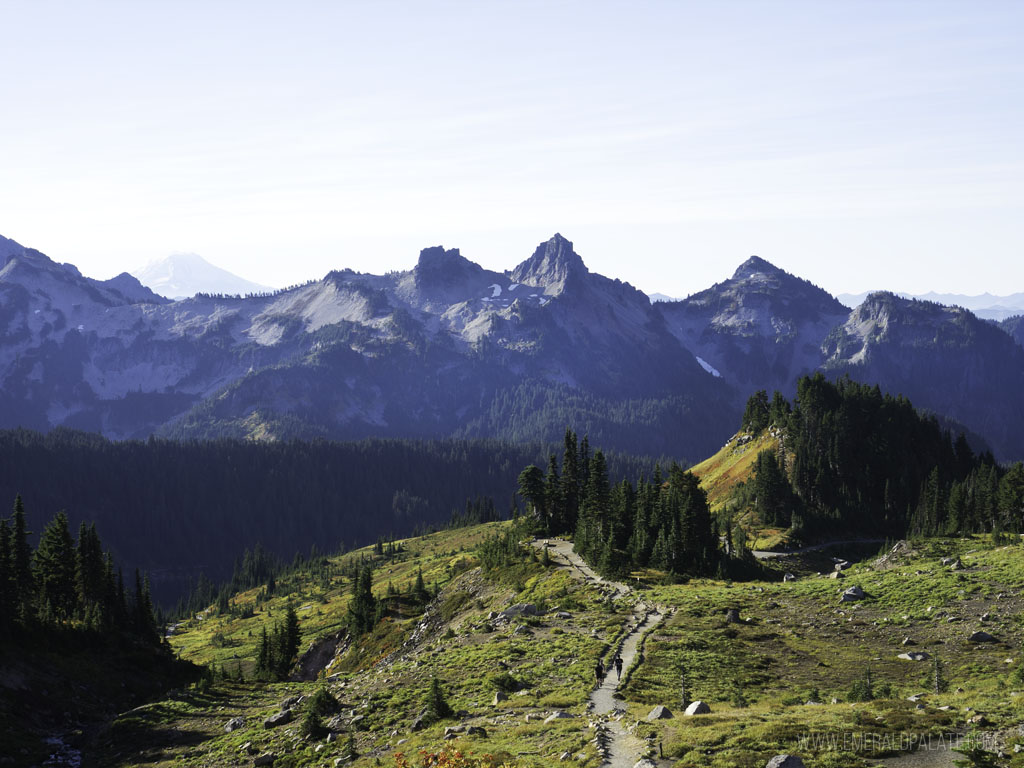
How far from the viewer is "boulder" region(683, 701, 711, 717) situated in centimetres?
3928

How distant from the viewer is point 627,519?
113m

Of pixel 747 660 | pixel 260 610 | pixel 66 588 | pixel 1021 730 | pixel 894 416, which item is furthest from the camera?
pixel 260 610

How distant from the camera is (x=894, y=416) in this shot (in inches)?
6550

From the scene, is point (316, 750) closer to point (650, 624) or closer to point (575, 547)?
point (650, 624)

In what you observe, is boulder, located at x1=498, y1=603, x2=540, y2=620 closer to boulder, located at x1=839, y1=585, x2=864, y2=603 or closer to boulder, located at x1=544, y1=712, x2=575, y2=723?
boulder, located at x1=839, y1=585, x2=864, y2=603

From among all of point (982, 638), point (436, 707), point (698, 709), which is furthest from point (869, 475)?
point (436, 707)

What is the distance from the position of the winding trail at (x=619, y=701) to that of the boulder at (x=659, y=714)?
148 centimetres

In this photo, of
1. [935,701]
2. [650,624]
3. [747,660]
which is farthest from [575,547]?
[935,701]

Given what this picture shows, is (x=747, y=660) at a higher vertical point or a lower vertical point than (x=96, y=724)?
higher

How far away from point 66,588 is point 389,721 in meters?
68.8

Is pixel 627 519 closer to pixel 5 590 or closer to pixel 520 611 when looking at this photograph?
pixel 520 611

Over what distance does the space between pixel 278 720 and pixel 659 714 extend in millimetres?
27126

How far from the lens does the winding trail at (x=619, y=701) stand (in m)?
34.1

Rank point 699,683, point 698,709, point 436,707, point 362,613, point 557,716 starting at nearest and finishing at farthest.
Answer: point 698,709, point 557,716, point 436,707, point 699,683, point 362,613
